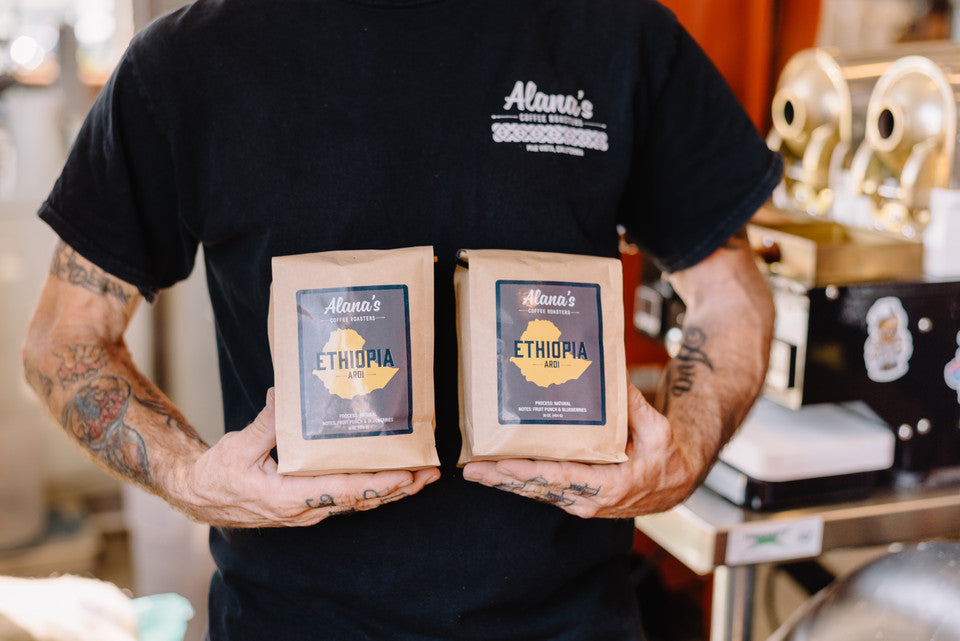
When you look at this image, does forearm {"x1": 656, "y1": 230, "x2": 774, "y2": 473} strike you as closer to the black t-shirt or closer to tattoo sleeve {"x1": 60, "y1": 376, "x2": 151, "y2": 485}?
the black t-shirt

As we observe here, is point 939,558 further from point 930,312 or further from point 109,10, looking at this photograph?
point 109,10

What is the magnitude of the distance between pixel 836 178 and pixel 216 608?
4.71 feet

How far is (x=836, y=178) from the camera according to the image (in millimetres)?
1876

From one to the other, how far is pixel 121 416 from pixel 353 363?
0.35m

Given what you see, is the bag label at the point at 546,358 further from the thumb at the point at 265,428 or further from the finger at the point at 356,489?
the thumb at the point at 265,428

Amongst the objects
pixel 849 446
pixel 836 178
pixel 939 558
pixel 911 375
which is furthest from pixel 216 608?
pixel 836 178

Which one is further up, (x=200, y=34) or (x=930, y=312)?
(x=200, y=34)

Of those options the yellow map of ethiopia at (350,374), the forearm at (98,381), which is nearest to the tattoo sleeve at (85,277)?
the forearm at (98,381)

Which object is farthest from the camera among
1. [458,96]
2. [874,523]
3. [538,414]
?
[874,523]

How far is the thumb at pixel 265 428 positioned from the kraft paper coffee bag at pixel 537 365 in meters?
0.19

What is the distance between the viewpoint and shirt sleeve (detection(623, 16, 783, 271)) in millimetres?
1125

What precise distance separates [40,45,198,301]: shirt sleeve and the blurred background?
178 centimetres

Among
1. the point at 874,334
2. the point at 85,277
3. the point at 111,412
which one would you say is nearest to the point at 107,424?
the point at 111,412

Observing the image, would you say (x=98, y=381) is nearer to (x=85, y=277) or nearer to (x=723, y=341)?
(x=85, y=277)
